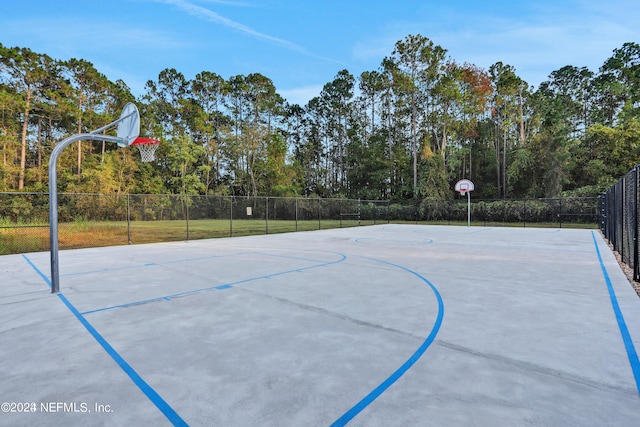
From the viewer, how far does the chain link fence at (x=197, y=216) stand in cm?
1340

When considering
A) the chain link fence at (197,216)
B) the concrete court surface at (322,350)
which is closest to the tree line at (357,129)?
the chain link fence at (197,216)

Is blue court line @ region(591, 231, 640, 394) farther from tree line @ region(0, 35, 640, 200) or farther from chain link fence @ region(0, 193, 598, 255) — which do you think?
tree line @ region(0, 35, 640, 200)

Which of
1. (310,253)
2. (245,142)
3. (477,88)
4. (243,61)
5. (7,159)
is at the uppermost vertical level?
(243,61)

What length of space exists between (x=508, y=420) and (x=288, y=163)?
110 feet

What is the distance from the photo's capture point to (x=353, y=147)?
3662 centimetres

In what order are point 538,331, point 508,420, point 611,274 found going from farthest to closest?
point 611,274 < point 538,331 < point 508,420

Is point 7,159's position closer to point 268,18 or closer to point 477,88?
point 268,18

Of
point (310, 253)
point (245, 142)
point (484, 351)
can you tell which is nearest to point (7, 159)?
point (245, 142)

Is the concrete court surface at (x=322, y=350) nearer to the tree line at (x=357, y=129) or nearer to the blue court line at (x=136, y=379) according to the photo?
the blue court line at (x=136, y=379)

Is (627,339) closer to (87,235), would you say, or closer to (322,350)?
(322,350)

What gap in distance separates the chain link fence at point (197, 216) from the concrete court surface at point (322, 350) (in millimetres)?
8048

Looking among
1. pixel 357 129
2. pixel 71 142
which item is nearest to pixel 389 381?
pixel 71 142

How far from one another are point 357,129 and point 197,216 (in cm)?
2084

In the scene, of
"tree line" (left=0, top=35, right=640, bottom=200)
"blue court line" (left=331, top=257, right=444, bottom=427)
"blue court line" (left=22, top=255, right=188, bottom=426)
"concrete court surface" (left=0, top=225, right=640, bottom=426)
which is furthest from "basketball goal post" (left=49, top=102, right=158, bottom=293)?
"tree line" (left=0, top=35, right=640, bottom=200)
